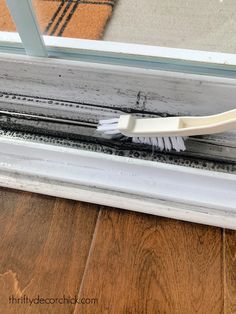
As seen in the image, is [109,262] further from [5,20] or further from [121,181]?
[5,20]

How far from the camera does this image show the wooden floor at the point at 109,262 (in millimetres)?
454

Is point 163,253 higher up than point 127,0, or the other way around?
point 127,0

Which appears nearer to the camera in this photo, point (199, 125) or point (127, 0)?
point (199, 125)

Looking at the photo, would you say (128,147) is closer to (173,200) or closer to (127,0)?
(173,200)

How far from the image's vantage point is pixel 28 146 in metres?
0.51

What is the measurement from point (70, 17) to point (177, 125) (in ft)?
0.74

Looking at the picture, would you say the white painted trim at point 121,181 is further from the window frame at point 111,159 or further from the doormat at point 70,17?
the doormat at point 70,17

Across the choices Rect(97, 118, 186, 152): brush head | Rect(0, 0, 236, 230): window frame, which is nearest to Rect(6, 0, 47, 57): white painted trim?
Rect(0, 0, 236, 230): window frame

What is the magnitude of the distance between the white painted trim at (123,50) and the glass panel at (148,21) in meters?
0.02

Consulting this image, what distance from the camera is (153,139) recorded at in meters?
0.50

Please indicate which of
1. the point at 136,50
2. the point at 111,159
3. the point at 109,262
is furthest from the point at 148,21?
the point at 109,262

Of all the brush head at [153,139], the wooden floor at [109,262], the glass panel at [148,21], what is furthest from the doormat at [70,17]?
the wooden floor at [109,262]

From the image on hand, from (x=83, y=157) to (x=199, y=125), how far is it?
6.0 inches

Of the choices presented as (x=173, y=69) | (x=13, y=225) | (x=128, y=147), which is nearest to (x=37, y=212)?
(x=13, y=225)
